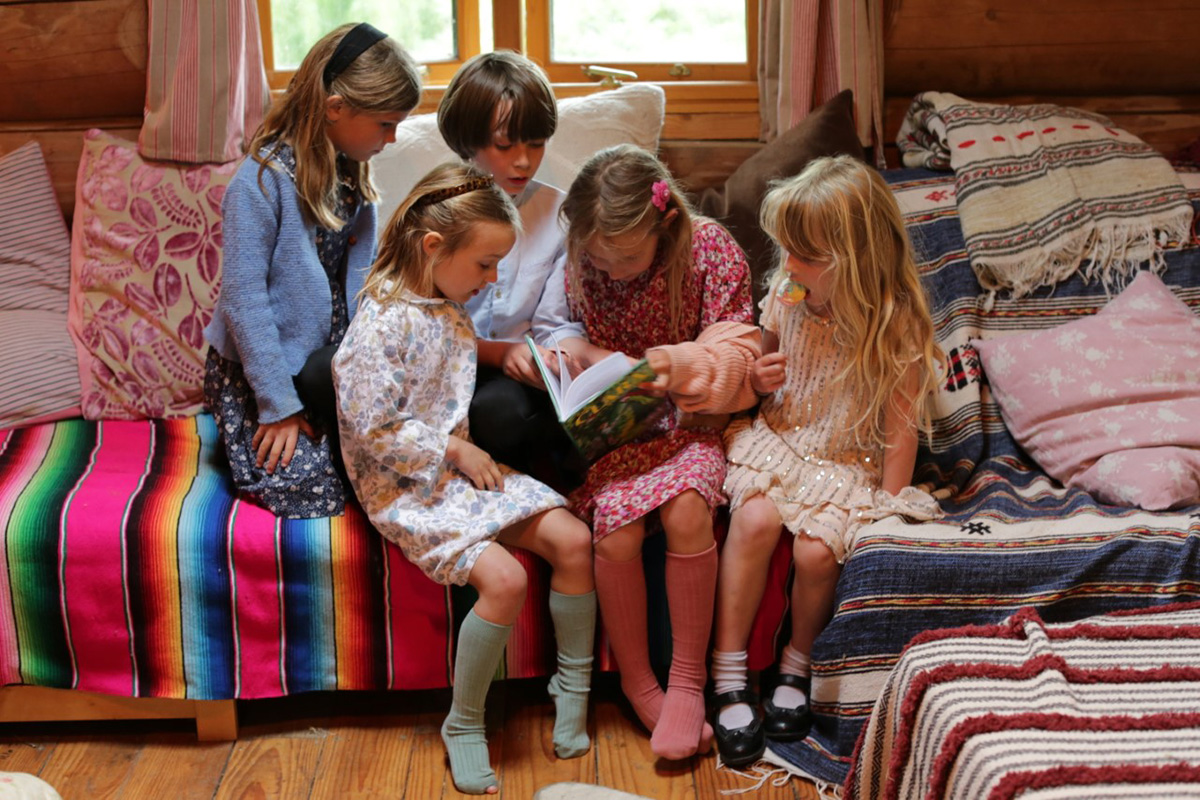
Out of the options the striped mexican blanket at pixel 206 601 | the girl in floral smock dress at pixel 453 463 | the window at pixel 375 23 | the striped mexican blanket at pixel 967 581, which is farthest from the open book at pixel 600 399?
the window at pixel 375 23

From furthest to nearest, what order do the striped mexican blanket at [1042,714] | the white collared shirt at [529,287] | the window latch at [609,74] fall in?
the window latch at [609,74], the white collared shirt at [529,287], the striped mexican blanket at [1042,714]

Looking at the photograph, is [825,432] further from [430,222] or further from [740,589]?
[430,222]

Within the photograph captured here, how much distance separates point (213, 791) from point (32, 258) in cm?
118

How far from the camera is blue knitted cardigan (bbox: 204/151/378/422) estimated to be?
1860 millimetres

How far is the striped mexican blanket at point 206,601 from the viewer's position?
178 cm

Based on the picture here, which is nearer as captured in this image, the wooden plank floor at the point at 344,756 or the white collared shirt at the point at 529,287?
the wooden plank floor at the point at 344,756

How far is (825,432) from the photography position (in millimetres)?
1894

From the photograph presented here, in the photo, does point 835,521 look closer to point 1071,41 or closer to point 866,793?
point 866,793

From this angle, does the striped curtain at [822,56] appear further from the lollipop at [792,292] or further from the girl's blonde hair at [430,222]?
the girl's blonde hair at [430,222]

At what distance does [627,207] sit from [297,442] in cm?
65

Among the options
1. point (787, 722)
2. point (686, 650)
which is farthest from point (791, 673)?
point (686, 650)

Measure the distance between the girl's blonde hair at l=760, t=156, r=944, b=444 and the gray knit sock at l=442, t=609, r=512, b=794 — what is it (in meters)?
0.67

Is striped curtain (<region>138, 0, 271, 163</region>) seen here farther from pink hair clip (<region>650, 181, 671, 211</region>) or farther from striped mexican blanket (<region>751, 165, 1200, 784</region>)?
striped mexican blanket (<region>751, 165, 1200, 784</region>)

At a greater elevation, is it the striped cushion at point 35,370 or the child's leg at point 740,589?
the striped cushion at point 35,370
